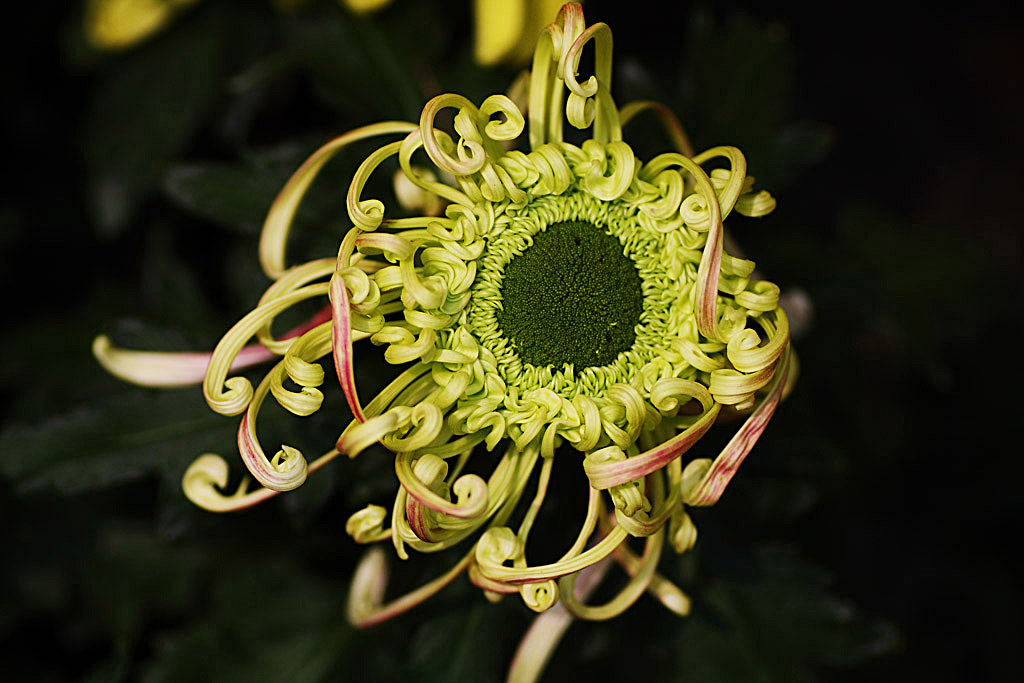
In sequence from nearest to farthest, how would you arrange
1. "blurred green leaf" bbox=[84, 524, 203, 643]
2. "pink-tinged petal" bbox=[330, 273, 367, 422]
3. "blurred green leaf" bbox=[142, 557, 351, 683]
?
"pink-tinged petal" bbox=[330, 273, 367, 422]
"blurred green leaf" bbox=[142, 557, 351, 683]
"blurred green leaf" bbox=[84, 524, 203, 643]

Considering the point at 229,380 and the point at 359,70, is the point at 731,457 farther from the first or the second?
the point at 359,70

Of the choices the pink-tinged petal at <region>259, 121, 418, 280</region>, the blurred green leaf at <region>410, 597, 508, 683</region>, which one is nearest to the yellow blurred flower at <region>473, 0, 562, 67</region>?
the pink-tinged petal at <region>259, 121, 418, 280</region>

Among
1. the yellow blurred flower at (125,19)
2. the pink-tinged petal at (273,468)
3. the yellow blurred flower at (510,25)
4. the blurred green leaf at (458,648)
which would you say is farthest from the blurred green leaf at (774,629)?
the yellow blurred flower at (125,19)

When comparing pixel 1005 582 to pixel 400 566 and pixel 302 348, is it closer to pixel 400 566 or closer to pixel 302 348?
pixel 400 566

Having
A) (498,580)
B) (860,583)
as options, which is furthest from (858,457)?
(498,580)

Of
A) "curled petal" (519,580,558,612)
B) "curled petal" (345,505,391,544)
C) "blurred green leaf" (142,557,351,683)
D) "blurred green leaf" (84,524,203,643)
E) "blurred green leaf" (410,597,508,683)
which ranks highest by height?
Answer: "curled petal" (519,580,558,612)

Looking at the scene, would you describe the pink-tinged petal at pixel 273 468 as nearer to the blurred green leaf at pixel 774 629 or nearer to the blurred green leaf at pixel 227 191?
the blurred green leaf at pixel 227 191

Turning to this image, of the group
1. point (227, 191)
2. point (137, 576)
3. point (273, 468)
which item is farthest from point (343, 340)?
point (137, 576)

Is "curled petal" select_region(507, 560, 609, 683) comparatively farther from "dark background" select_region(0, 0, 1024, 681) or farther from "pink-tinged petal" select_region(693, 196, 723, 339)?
"pink-tinged petal" select_region(693, 196, 723, 339)
